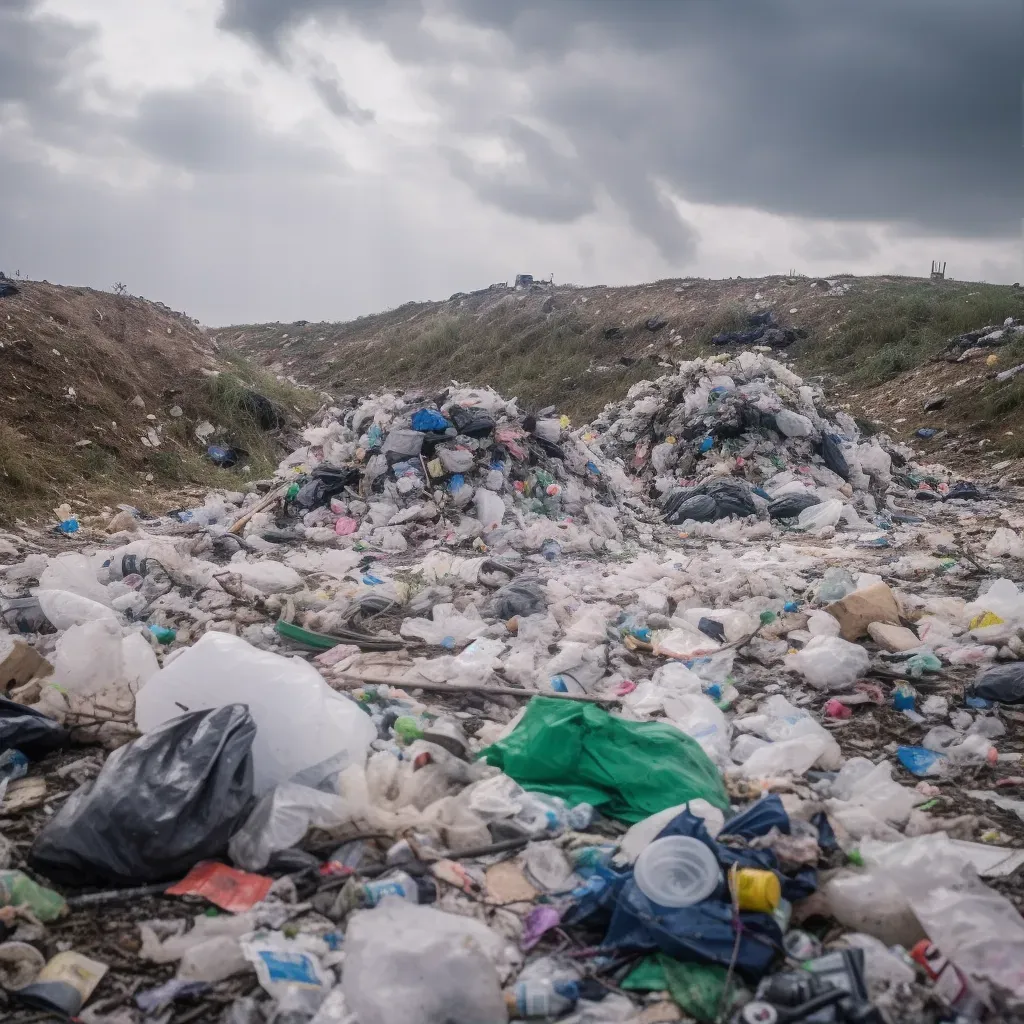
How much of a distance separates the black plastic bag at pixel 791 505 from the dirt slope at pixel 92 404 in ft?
20.5

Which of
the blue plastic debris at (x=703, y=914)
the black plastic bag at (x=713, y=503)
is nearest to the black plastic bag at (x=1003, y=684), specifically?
the blue plastic debris at (x=703, y=914)

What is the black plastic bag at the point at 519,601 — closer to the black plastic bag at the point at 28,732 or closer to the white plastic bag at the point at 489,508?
the white plastic bag at the point at 489,508

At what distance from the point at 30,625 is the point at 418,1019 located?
3214mm

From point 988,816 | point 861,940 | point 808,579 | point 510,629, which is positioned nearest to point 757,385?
point 808,579

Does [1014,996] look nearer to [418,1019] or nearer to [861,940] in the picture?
[861,940]

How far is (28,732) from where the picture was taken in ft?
8.35

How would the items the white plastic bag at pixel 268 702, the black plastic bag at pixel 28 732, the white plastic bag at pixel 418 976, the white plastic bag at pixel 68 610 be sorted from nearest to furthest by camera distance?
the white plastic bag at pixel 418 976 < the white plastic bag at pixel 268 702 < the black plastic bag at pixel 28 732 < the white plastic bag at pixel 68 610

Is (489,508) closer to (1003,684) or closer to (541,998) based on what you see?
(1003,684)

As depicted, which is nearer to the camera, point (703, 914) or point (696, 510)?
point (703, 914)

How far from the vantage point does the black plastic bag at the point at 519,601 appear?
167 inches

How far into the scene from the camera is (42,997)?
1.62m

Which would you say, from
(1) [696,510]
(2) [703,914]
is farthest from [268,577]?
(1) [696,510]

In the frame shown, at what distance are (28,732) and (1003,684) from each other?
11.8ft

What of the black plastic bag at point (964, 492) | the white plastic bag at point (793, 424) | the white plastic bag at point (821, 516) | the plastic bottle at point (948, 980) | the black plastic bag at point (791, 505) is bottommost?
the plastic bottle at point (948, 980)
